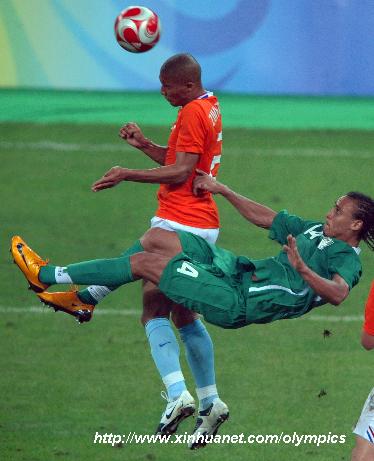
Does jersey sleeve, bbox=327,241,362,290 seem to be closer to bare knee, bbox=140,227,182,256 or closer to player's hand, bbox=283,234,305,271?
player's hand, bbox=283,234,305,271

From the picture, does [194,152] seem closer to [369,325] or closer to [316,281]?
[316,281]

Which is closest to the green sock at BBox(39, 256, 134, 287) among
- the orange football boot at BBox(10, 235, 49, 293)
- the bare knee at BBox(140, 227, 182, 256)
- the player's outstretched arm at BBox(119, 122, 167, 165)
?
the orange football boot at BBox(10, 235, 49, 293)

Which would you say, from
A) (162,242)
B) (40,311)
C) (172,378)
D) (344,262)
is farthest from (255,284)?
(40,311)

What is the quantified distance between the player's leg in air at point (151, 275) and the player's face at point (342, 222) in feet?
3.43

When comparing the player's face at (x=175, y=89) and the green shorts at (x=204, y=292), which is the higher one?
the player's face at (x=175, y=89)

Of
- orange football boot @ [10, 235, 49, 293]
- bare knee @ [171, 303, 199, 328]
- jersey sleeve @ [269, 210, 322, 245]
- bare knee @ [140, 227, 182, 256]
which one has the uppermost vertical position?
jersey sleeve @ [269, 210, 322, 245]

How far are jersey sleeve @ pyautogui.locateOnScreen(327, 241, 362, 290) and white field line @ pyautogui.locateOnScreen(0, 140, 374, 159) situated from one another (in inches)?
425

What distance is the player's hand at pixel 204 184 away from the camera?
30.3 feet

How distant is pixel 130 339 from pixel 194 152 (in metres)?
3.94

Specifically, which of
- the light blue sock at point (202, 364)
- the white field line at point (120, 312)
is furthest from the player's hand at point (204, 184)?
the white field line at point (120, 312)

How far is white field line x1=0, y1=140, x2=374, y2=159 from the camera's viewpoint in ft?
64.5

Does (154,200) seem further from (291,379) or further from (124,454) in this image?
(124,454)

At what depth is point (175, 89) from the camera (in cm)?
938

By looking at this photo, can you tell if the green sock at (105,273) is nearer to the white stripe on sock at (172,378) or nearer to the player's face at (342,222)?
the white stripe on sock at (172,378)
